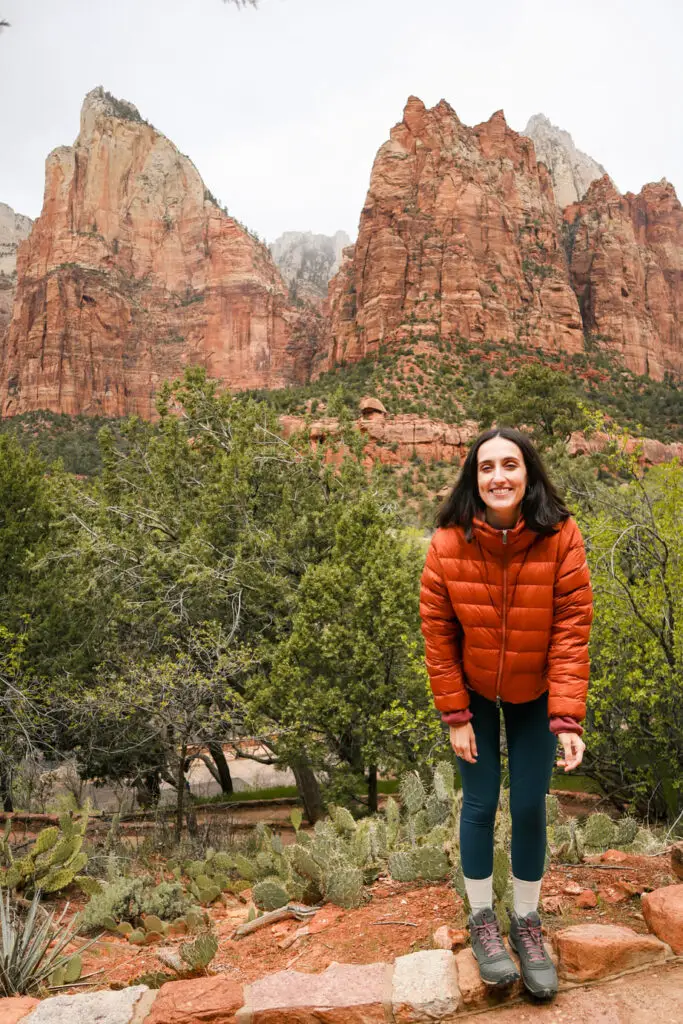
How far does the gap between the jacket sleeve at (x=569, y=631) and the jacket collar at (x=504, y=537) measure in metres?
0.15

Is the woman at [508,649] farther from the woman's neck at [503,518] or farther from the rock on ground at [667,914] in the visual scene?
the rock on ground at [667,914]

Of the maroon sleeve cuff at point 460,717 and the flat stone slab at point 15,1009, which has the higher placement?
the maroon sleeve cuff at point 460,717

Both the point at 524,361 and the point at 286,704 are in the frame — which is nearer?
the point at 286,704

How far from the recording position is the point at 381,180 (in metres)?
87.4

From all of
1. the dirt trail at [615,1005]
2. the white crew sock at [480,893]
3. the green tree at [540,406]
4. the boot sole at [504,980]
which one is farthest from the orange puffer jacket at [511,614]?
the green tree at [540,406]

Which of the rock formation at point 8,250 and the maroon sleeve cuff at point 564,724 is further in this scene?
the rock formation at point 8,250

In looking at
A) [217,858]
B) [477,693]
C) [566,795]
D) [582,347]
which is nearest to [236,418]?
[217,858]

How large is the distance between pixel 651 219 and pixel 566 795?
120918 mm

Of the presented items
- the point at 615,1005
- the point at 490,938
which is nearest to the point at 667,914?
the point at 615,1005

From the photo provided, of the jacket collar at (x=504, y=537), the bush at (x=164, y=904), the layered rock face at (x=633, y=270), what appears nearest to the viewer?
the jacket collar at (x=504, y=537)

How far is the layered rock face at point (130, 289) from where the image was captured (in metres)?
104

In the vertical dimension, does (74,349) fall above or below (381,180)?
below

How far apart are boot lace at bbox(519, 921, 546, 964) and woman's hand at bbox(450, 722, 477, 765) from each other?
75 centimetres

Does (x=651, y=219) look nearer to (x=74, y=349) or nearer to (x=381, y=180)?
(x=381, y=180)
